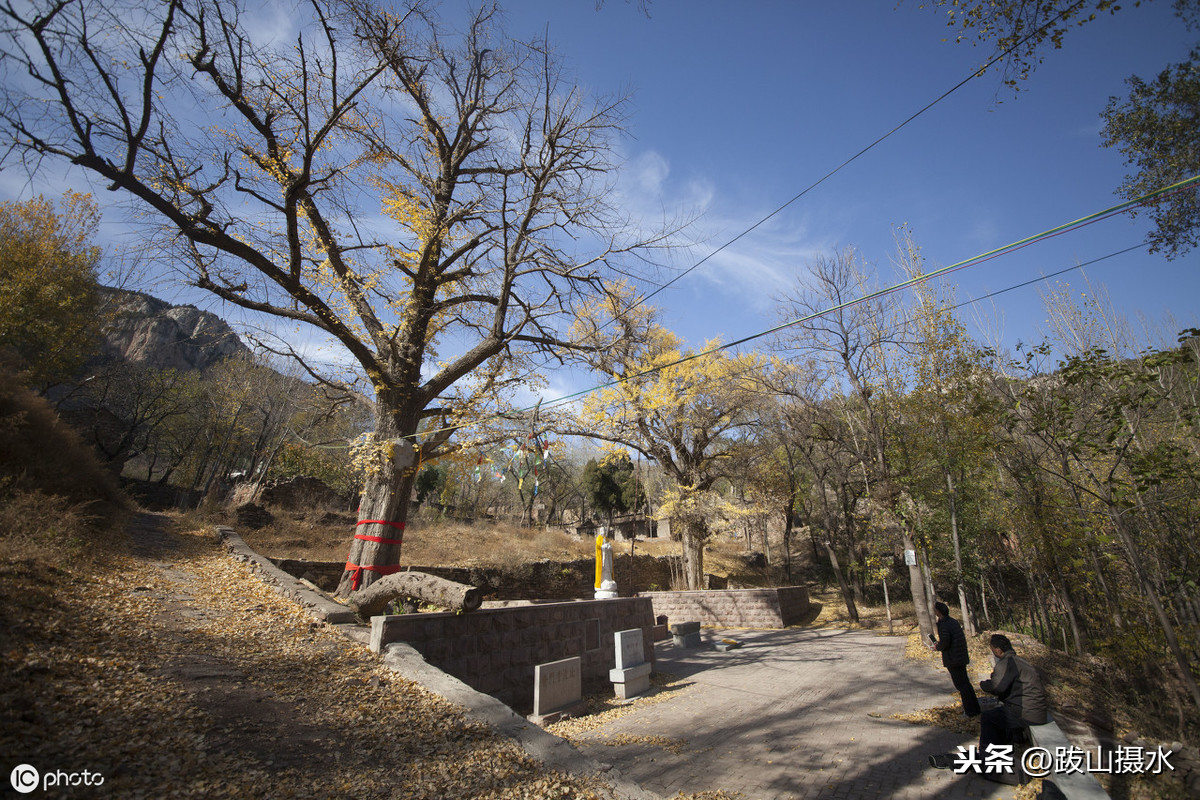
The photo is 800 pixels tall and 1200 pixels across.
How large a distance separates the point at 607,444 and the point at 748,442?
711cm

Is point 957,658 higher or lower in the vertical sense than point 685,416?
lower

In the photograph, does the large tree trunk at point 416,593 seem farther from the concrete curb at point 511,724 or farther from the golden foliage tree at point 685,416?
the golden foliage tree at point 685,416

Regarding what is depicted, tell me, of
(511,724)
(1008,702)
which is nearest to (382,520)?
(511,724)

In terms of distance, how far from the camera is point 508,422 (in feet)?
33.4

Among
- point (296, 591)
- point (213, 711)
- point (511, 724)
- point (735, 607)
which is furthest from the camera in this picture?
point (735, 607)

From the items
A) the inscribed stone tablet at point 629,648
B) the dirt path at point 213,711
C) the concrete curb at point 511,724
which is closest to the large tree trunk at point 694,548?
the inscribed stone tablet at point 629,648

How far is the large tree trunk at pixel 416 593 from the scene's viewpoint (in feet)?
22.3

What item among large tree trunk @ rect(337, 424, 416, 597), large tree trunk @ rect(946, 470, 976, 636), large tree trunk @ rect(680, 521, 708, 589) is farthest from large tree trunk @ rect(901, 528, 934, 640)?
large tree trunk @ rect(337, 424, 416, 597)

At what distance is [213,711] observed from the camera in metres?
3.91

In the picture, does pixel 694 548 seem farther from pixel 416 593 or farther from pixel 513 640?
pixel 416 593

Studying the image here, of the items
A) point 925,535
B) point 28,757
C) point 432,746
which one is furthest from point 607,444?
point 28,757

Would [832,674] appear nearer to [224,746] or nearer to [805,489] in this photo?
[224,746]

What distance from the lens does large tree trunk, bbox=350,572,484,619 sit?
6.80m

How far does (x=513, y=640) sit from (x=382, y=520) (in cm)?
311
